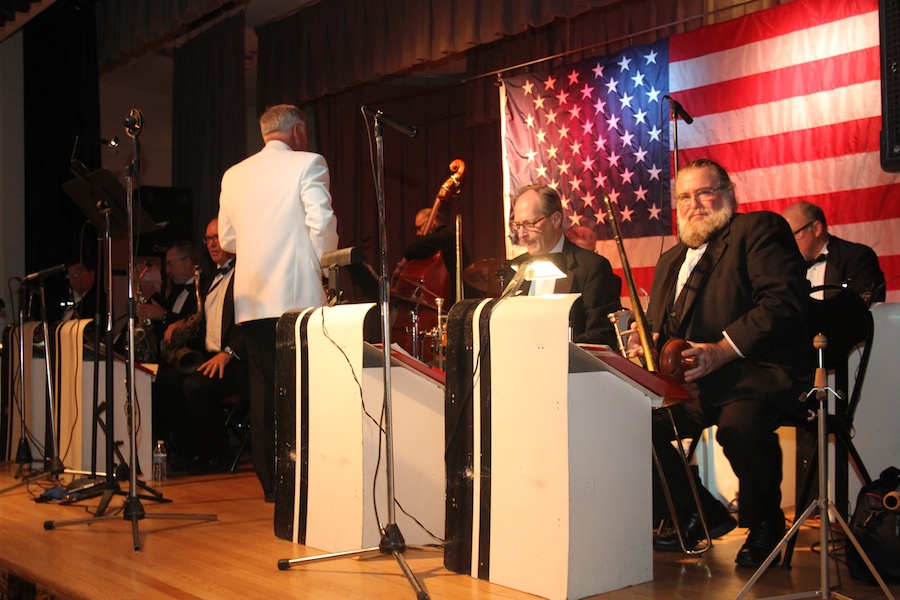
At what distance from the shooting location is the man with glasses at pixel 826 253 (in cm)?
439

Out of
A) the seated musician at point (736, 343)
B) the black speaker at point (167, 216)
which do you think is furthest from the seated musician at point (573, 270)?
the black speaker at point (167, 216)

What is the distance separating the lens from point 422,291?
18.5 ft

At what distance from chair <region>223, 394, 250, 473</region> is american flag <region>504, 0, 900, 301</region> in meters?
2.51

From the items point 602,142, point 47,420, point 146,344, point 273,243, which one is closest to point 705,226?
point 273,243

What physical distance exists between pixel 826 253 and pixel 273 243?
8.73 ft

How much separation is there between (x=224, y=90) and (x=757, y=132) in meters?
4.60

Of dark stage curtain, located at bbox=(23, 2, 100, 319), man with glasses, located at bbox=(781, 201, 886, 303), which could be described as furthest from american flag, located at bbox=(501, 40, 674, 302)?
dark stage curtain, located at bbox=(23, 2, 100, 319)

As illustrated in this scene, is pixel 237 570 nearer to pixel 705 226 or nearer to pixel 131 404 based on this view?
pixel 131 404

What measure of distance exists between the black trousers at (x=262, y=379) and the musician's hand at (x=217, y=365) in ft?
4.38

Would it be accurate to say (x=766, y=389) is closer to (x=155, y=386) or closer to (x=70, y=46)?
(x=155, y=386)

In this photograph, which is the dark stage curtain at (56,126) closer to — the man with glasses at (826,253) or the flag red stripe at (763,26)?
the flag red stripe at (763,26)

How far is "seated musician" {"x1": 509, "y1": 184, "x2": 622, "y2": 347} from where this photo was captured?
3525mm

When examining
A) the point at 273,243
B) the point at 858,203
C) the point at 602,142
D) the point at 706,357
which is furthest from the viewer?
the point at 602,142

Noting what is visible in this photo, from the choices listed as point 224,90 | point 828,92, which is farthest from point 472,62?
point 828,92
